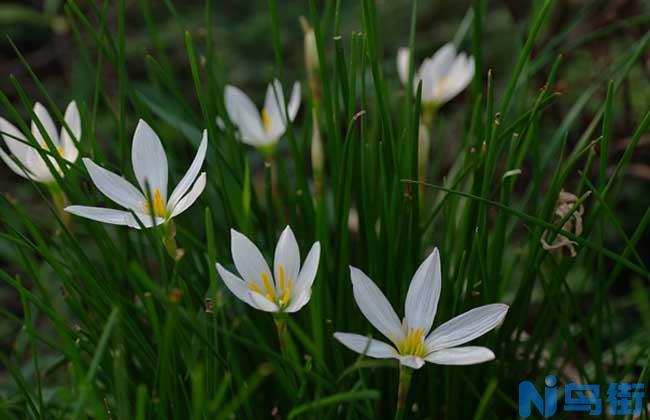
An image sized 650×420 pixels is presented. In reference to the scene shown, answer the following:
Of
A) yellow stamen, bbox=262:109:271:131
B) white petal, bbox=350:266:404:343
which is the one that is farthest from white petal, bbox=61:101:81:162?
white petal, bbox=350:266:404:343

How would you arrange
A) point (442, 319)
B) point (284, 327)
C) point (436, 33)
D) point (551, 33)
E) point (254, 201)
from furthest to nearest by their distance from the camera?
1. point (436, 33)
2. point (551, 33)
3. point (254, 201)
4. point (442, 319)
5. point (284, 327)

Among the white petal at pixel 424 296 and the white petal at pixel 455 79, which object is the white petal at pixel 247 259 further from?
the white petal at pixel 455 79

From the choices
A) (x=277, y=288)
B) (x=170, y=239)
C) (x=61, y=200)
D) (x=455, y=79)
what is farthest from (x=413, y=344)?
(x=455, y=79)

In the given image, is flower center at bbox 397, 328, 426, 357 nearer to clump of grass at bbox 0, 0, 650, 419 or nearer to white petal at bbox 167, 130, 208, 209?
clump of grass at bbox 0, 0, 650, 419

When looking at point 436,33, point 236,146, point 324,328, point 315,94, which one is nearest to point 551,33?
point 436,33

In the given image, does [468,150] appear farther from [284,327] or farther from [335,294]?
[284,327]

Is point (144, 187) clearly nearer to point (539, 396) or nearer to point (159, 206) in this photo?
point (159, 206)

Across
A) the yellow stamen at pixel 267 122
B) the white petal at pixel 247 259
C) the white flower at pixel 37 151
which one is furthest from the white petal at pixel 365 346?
the yellow stamen at pixel 267 122
